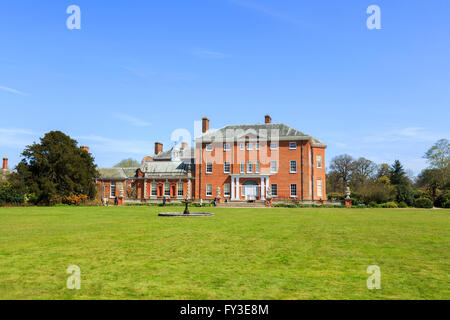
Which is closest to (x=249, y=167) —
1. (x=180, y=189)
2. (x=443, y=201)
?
(x=180, y=189)

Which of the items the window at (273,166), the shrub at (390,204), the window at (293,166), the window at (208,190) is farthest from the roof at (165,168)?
the shrub at (390,204)

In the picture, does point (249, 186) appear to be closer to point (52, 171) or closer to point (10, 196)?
point (52, 171)

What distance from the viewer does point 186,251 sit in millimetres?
8938

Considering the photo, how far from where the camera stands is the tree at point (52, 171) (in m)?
40.7

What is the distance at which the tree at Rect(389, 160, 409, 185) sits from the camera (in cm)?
6625

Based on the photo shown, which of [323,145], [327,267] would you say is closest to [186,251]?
[327,267]

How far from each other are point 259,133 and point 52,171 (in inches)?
1079

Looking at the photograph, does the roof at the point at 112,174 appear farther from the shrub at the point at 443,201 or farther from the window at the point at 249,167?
the shrub at the point at 443,201

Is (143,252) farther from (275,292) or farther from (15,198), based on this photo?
(15,198)

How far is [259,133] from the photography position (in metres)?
50.6

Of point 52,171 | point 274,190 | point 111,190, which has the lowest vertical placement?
point 111,190

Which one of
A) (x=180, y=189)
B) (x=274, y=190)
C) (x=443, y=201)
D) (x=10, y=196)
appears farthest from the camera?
(x=180, y=189)
